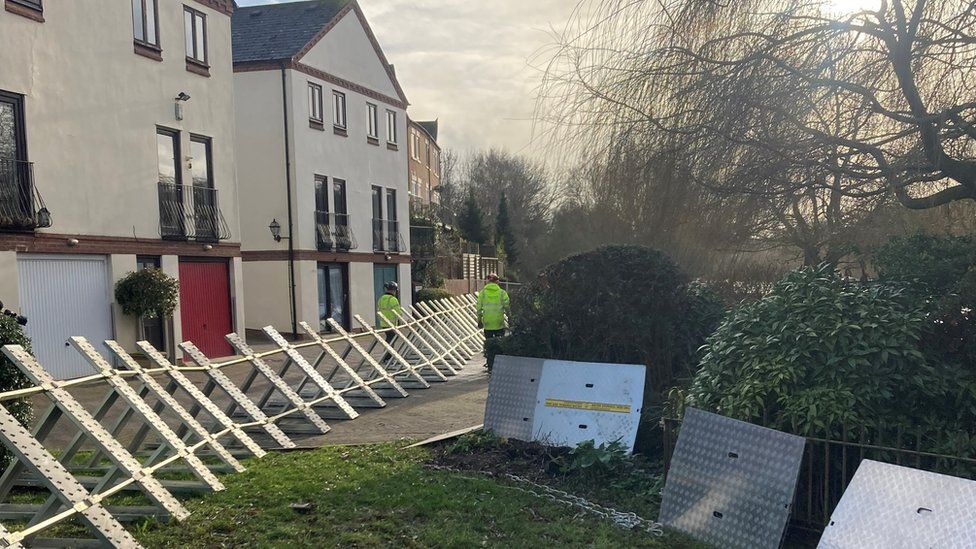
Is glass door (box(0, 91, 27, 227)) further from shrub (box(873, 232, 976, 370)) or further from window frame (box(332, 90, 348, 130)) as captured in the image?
shrub (box(873, 232, 976, 370))

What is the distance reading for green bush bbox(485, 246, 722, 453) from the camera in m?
7.71

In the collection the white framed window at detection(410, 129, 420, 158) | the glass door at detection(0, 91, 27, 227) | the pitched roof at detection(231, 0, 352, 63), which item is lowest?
the glass door at detection(0, 91, 27, 227)

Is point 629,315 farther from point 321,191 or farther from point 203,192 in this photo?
point 321,191

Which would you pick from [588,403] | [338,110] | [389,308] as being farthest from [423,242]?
[588,403]

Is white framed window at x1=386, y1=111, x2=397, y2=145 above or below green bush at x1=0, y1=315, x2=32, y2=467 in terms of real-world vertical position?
above

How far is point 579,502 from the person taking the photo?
5723 mm

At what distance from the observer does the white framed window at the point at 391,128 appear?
93.4ft

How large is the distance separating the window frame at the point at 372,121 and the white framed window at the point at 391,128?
77cm

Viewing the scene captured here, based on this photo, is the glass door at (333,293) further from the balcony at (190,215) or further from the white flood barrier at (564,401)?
the white flood barrier at (564,401)

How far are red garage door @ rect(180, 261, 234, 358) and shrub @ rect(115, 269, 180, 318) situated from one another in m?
2.02

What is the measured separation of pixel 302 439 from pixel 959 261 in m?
6.72

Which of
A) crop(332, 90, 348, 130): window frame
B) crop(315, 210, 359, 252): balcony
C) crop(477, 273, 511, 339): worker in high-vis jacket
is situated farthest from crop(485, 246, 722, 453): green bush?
crop(332, 90, 348, 130): window frame

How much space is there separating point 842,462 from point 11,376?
6.41m

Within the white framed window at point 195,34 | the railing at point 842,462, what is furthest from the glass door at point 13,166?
the railing at point 842,462
